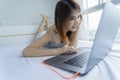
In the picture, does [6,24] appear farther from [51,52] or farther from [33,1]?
[51,52]

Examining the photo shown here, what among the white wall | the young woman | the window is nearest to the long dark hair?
the young woman

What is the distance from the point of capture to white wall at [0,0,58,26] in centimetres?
224

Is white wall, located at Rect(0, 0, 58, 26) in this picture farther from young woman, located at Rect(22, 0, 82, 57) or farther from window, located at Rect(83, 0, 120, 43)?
young woman, located at Rect(22, 0, 82, 57)

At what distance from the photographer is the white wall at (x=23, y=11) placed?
2242mm

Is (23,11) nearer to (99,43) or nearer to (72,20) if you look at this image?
(72,20)

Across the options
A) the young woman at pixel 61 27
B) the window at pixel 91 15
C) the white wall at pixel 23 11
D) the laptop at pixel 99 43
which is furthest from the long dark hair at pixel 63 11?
the white wall at pixel 23 11

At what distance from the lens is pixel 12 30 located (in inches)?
87.2

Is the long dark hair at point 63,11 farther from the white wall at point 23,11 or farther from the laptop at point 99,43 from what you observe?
the white wall at point 23,11

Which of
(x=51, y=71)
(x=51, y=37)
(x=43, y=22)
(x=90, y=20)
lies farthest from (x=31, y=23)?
(x=51, y=71)

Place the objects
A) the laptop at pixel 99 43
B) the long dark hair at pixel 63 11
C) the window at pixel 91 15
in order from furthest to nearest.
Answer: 1. the window at pixel 91 15
2. the long dark hair at pixel 63 11
3. the laptop at pixel 99 43

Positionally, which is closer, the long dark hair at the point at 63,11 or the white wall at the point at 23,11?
the long dark hair at the point at 63,11

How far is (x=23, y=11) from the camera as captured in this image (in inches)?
92.7

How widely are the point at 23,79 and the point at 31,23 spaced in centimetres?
188

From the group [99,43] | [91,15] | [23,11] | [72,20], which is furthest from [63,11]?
[23,11]
